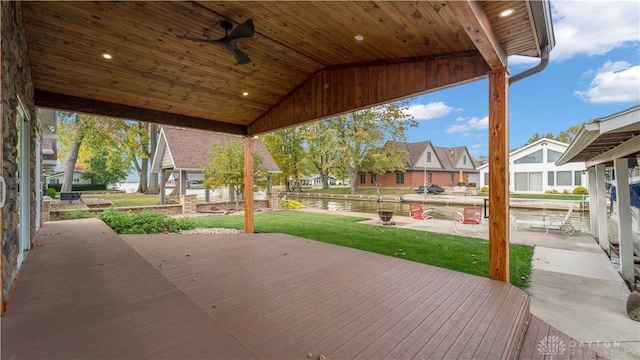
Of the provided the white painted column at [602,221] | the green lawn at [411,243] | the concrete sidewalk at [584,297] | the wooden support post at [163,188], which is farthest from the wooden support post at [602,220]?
the wooden support post at [163,188]

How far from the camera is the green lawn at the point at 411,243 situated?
4.90m

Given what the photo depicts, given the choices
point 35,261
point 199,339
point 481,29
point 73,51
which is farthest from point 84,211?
point 481,29

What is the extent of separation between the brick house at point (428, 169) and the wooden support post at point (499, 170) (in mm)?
25363

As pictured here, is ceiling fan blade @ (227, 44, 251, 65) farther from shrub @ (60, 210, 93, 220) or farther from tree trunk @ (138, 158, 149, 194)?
tree trunk @ (138, 158, 149, 194)

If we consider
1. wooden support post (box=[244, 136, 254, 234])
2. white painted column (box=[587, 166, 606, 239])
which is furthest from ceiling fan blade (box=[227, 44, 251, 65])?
white painted column (box=[587, 166, 606, 239])

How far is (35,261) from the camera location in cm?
402

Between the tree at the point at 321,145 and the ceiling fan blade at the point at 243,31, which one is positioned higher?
the tree at the point at 321,145

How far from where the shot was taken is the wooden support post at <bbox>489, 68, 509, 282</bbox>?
11.1ft

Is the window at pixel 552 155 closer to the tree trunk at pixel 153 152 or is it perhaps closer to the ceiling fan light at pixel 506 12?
the ceiling fan light at pixel 506 12

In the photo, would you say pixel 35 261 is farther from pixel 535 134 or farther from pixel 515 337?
pixel 535 134

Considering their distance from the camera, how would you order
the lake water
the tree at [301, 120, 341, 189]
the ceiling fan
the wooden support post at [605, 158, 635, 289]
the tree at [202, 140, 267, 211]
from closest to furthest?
the ceiling fan → the wooden support post at [605, 158, 635, 289] → the lake water → the tree at [202, 140, 267, 211] → the tree at [301, 120, 341, 189]

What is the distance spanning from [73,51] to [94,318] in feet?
11.6

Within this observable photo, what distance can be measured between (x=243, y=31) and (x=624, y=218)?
7054mm

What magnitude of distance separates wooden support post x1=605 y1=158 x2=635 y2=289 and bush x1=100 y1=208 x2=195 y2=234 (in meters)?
9.66
